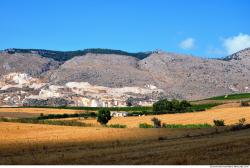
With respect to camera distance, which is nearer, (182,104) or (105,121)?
(105,121)

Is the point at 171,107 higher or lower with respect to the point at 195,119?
higher

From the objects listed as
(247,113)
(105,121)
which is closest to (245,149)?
(105,121)

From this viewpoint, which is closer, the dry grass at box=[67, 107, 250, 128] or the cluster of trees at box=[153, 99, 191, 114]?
the dry grass at box=[67, 107, 250, 128]

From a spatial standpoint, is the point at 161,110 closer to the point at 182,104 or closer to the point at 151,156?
the point at 182,104

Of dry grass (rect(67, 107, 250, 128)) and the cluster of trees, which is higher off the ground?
the cluster of trees

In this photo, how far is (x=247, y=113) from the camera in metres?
97.2

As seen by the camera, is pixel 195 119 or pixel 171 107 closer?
pixel 195 119

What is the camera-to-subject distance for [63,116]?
12012 centimetres

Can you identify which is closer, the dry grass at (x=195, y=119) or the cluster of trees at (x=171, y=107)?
the dry grass at (x=195, y=119)

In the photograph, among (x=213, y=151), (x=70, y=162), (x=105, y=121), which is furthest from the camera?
(x=105, y=121)

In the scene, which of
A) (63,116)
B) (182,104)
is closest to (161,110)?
(182,104)

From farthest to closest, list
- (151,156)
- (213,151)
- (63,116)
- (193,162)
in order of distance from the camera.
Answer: (63,116) < (213,151) < (151,156) < (193,162)

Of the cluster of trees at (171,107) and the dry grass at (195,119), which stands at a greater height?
the cluster of trees at (171,107)

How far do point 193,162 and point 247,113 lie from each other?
259 feet
